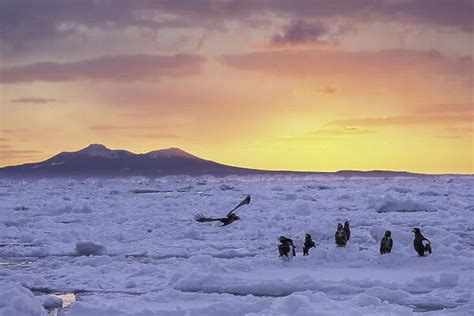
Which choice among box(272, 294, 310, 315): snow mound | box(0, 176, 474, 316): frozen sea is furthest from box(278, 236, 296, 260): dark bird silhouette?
box(272, 294, 310, 315): snow mound

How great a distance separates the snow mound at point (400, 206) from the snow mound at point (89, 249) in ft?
49.1

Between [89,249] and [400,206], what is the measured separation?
16.3 m

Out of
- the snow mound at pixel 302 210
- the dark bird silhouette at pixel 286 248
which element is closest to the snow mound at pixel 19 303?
the dark bird silhouette at pixel 286 248

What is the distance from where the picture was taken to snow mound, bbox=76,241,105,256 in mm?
15008

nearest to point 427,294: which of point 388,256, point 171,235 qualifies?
point 388,256

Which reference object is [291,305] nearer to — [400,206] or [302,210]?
[302,210]

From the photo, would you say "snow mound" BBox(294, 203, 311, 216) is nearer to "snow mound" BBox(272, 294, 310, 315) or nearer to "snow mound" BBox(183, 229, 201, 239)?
"snow mound" BBox(183, 229, 201, 239)

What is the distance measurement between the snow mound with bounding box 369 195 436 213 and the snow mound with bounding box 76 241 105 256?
1498cm

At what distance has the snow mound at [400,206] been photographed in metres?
27.6

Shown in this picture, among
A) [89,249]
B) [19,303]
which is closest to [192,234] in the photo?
[89,249]

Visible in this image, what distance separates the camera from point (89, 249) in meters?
15.1

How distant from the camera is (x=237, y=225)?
21.2 meters

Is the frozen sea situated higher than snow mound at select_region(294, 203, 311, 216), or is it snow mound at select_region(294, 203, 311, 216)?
snow mound at select_region(294, 203, 311, 216)

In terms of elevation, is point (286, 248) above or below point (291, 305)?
above
